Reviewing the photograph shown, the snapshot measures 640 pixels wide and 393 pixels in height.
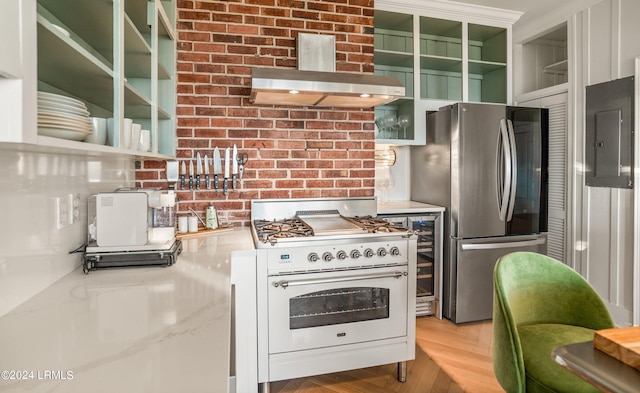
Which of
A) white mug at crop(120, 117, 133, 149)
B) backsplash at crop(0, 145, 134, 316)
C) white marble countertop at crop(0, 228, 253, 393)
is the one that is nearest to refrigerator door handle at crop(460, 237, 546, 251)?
white marble countertop at crop(0, 228, 253, 393)

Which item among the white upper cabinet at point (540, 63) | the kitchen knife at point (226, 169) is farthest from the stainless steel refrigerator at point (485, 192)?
the kitchen knife at point (226, 169)

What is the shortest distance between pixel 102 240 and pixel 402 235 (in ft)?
4.76

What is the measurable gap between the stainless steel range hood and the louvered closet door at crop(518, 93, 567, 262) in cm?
189

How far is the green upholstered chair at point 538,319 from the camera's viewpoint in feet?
4.06

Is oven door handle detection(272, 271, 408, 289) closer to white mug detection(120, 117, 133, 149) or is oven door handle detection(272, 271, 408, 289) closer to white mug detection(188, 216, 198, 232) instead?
white mug detection(188, 216, 198, 232)

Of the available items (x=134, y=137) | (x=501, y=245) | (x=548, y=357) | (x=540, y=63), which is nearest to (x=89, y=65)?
(x=134, y=137)

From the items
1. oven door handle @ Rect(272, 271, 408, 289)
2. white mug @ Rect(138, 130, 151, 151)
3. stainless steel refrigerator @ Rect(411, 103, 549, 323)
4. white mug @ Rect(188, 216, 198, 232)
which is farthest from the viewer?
stainless steel refrigerator @ Rect(411, 103, 549, 323)

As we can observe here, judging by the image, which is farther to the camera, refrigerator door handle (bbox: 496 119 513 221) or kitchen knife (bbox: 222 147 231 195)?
refrigerator door handle (bbox: 496 119 513 221)

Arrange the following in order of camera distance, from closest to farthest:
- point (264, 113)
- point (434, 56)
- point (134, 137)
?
point (134, 137)
point (264, 113)
point (434, 56)

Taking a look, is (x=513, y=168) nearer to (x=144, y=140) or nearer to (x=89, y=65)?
(x=144, y=140)

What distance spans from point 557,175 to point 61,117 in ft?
11.7

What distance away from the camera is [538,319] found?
152 cm

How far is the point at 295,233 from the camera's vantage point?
1.90 m

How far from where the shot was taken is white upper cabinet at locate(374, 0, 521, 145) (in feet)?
9.95
